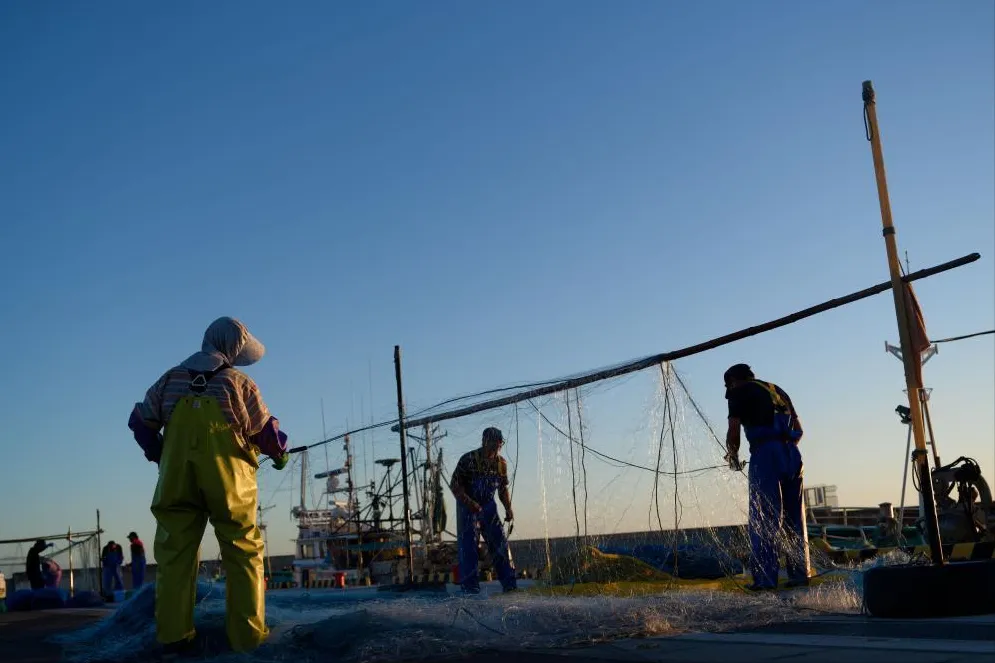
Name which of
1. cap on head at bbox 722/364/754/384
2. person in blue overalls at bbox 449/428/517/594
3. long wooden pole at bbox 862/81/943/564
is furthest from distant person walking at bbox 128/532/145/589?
long wooden pole at bbox 862/81/943/564

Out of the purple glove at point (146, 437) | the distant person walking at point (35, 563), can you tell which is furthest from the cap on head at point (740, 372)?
the distant person walking at point (35, 563)

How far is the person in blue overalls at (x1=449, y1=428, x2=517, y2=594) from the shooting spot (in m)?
8.10

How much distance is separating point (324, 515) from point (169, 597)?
3136cm

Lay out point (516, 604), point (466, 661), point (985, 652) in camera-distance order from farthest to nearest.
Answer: point (516, 604), point (466, 661), point (985, 652)

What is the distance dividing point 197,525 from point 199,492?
0.53 feet

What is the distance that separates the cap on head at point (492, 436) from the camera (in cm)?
781

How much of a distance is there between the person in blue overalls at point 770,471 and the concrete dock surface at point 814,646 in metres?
1.75

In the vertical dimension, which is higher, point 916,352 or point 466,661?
point 916,352

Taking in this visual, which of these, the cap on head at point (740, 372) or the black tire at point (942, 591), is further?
the cap on head at point (740, 372)

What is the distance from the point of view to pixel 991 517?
9.38 metres

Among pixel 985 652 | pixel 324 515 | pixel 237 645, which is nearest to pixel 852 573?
pixel 985 652

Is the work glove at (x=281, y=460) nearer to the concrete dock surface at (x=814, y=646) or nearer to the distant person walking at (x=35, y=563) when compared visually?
the concrete dock surface at (x=814, y=646)

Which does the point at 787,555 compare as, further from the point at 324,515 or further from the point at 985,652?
the point at 324,515

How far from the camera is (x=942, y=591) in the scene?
14.1ft
